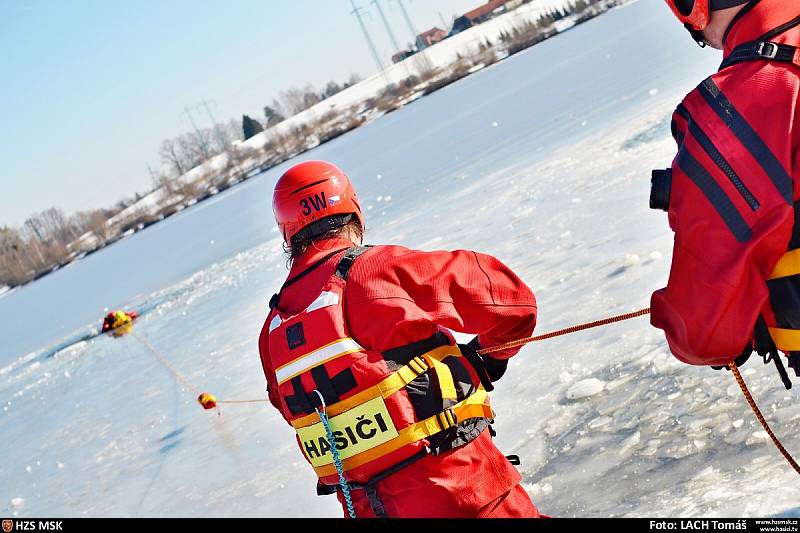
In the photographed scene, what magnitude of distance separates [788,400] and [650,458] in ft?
2.22

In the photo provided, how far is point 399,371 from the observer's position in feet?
8.12

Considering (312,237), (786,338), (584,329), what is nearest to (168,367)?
(584,329)

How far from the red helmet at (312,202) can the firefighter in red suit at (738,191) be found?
1308 millimetres

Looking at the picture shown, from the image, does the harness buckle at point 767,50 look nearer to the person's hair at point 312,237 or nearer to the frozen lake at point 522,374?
the person's hair at point 312,237

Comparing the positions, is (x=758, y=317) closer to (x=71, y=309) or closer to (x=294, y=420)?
(x=294, y=420)

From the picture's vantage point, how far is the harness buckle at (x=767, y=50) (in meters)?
1.65

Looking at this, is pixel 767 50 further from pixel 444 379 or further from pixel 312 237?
pixel 312 237

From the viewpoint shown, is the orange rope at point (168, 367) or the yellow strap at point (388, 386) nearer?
the yellow strap at point (388, 386)

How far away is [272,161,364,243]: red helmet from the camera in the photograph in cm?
283

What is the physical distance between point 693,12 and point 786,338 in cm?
80

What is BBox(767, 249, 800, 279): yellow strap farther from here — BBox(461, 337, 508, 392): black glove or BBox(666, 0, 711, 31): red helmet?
BBox(461, 337, 508, 392): black glove

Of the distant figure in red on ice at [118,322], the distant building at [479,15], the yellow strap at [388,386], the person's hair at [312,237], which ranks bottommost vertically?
the distant figure in red on ice at [118,322]

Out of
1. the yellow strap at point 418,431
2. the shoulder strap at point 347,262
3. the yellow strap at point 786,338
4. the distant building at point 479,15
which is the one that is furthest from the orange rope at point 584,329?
the distant building at point 479,15

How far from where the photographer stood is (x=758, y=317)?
186 cm
